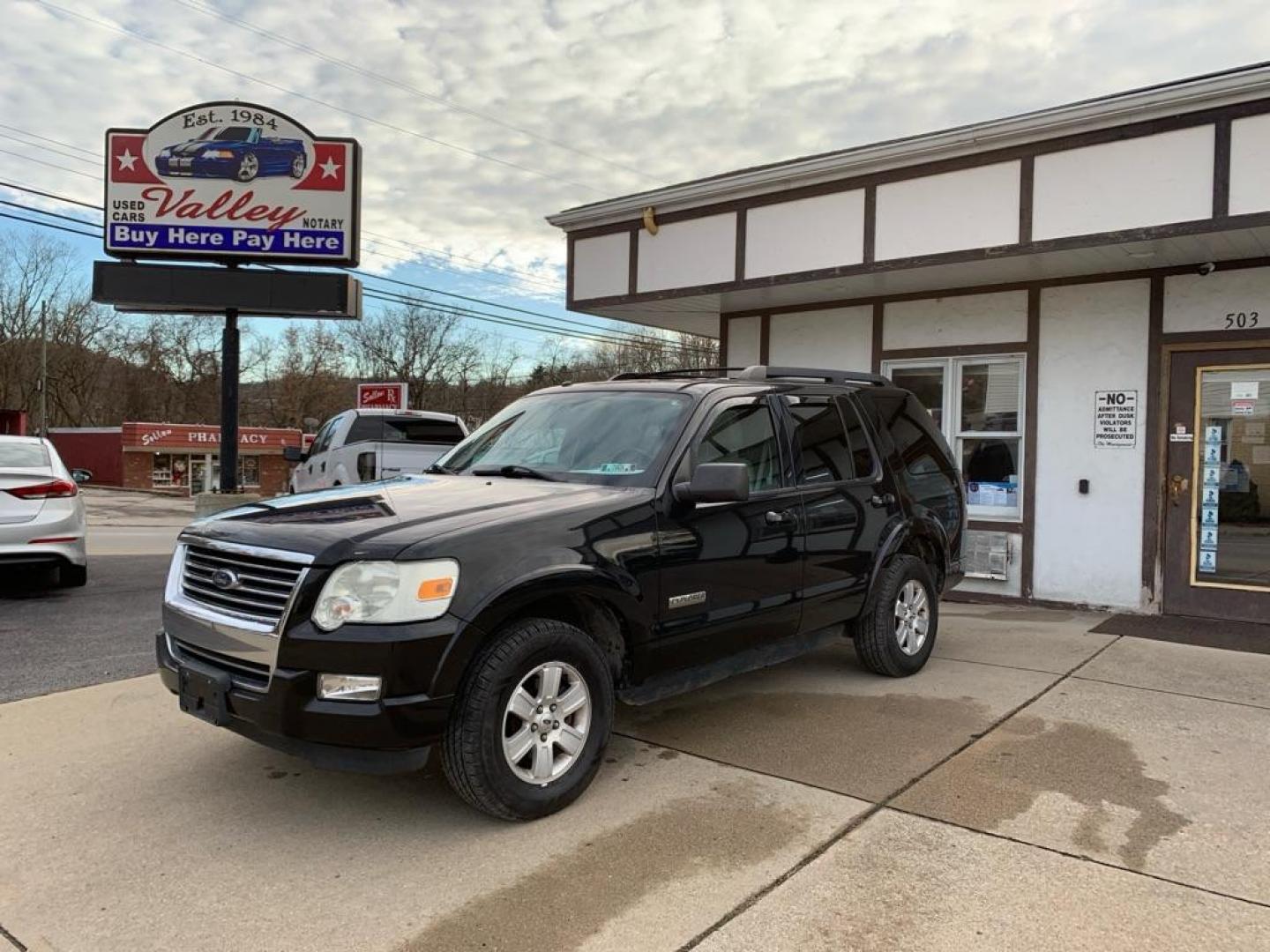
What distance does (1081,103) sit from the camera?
7004 mm

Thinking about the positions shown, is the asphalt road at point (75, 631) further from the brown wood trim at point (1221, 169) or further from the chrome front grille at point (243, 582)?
the brown wood trim at point (1221, 169)

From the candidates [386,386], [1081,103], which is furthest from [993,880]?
[386,386]

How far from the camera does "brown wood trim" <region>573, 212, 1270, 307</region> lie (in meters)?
6.46

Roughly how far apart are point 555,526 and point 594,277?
707 centimetres

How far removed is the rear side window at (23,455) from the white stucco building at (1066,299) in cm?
621

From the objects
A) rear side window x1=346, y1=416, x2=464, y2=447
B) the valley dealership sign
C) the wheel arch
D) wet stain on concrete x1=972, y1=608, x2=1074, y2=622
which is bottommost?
wet stain on concrete x1=972, y1=608, x2=1074, y2=622

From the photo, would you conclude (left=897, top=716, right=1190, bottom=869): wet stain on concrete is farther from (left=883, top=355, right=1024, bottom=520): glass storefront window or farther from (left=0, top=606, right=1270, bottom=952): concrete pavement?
(left=883, top=355, right=1024, bottom=520): glass storefront window

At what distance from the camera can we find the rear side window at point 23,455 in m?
8.10

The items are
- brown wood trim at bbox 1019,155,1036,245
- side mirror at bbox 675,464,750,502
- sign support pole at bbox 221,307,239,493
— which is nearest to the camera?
side mirror at bbox 675,464,750,502

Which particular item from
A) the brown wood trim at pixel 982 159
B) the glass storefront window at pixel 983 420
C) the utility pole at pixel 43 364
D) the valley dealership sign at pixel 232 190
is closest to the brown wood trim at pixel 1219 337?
the glass storefront window at pixel 983 420

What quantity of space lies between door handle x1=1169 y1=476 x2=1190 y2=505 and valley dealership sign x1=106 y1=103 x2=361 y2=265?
39.0 ft

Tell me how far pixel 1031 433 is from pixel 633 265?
4468 millimetres

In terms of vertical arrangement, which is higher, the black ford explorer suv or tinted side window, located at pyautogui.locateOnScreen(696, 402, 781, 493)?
tinted side window, located at pyautogui.locateOnScreen(696, 402, 781, 493)

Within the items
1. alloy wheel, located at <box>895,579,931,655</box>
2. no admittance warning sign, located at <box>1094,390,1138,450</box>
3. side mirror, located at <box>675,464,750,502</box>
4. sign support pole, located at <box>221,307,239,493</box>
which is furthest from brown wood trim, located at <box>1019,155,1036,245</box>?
sign support pole, located at <box>221,307,239,493</box>
